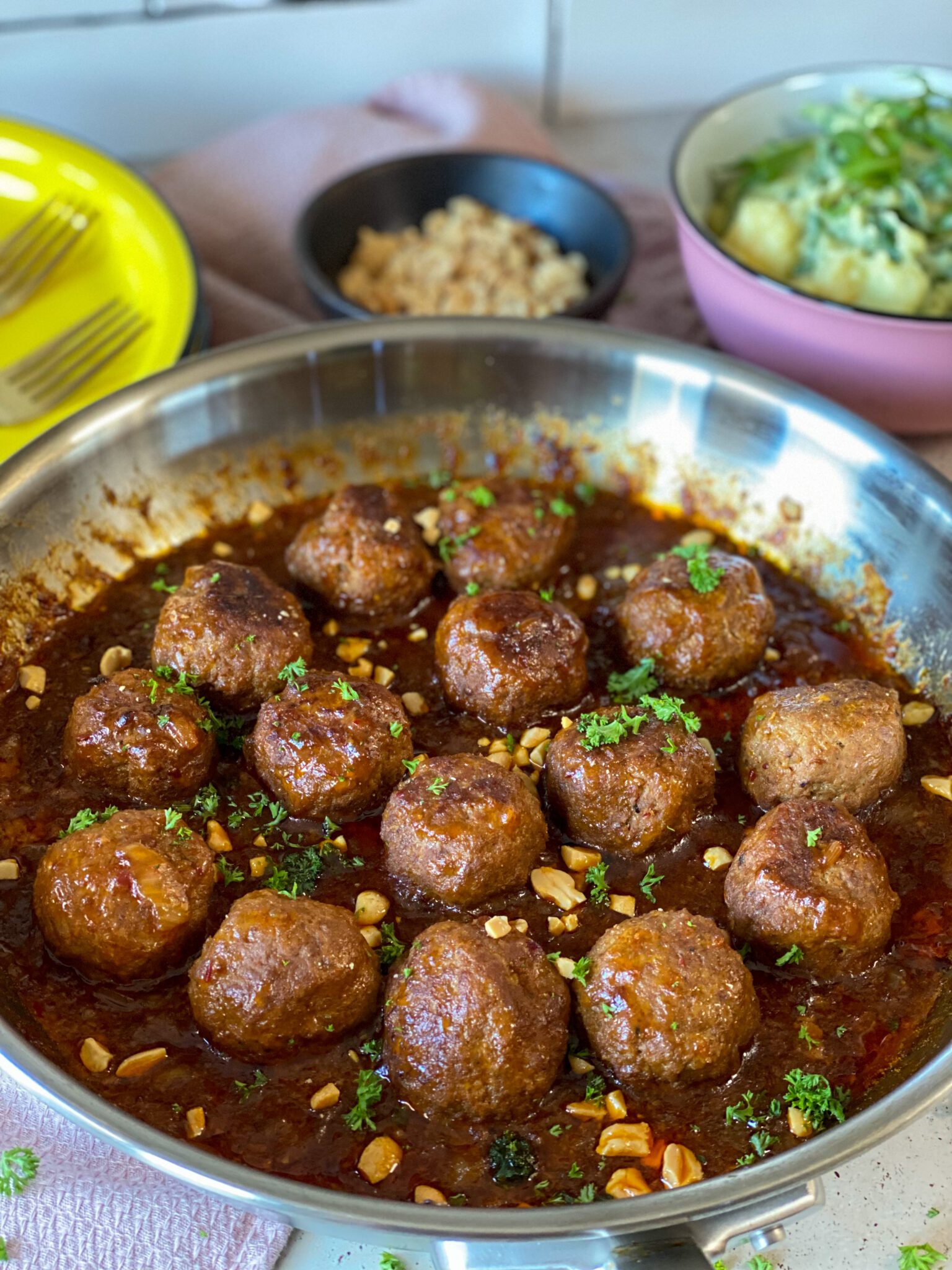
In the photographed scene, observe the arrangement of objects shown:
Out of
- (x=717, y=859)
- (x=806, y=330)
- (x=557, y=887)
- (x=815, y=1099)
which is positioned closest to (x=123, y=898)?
(x=557, y=887)

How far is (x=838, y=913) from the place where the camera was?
2559 millimetres

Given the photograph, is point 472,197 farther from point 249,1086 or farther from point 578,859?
point 249,1086

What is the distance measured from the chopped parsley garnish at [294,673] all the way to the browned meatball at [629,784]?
0.61m

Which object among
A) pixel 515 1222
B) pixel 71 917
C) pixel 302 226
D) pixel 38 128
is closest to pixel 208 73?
pixel 38 128

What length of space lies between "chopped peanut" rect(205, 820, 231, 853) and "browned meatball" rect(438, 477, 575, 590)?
0.96 m

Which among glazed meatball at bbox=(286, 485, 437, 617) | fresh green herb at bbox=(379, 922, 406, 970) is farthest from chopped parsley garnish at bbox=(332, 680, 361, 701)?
fresh green herb at bbox=(379, 922, 406, 970)

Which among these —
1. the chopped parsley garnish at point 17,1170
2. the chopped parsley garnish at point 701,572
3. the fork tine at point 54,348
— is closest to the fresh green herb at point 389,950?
the chopped parsley garnish at point 17,1170

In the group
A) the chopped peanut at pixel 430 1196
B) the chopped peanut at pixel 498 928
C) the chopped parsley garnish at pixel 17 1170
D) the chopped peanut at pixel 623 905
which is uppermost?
the chopped peanut at pixel 498 928

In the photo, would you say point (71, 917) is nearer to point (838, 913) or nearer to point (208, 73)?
point (838, 913)

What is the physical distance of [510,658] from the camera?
301cm

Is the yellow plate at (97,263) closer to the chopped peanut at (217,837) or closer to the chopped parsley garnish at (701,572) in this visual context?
the chopped peanut at (217,837)

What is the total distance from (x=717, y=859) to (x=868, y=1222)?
0.78 m

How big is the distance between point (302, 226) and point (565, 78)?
2030mm

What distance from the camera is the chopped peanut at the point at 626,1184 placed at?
2293mm
